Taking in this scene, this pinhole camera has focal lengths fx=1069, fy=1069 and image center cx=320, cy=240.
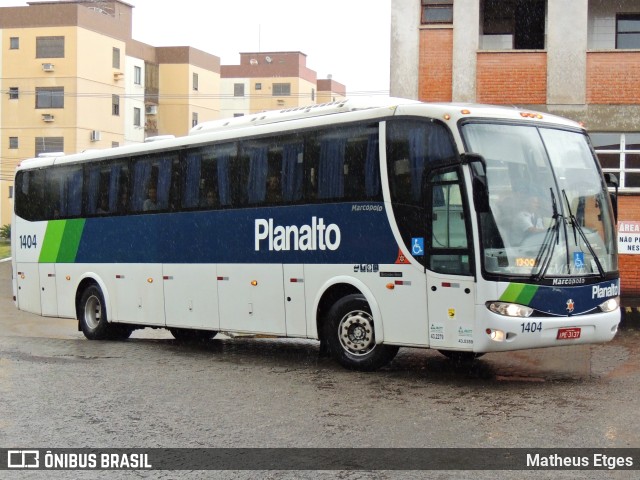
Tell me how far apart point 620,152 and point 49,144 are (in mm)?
55295

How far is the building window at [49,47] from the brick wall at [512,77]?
5363 cm

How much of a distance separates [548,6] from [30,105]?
55.9 metres

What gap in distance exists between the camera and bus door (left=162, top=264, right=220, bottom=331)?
15664 mm

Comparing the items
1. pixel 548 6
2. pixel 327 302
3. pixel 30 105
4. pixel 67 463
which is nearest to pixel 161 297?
pixel 327 302

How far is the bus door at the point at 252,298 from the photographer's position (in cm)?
1441

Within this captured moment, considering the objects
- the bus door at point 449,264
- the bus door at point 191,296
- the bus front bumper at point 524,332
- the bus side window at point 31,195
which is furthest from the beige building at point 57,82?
the bus front bumper at point 524,332

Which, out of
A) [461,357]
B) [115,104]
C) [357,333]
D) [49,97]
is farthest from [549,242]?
[115,104]

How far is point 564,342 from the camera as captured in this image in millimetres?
A: 11805

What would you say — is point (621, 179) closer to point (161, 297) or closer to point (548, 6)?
point (548, 6)

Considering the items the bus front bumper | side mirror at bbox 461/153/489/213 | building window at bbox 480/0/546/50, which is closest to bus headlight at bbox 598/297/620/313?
the bus front bumper

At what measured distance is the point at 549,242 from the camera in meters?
11.8

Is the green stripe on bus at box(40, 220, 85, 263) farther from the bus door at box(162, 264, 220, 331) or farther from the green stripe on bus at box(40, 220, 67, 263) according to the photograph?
the bus door at box(162, 264, 220, 331)

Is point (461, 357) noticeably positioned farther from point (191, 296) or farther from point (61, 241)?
point (61, 241)

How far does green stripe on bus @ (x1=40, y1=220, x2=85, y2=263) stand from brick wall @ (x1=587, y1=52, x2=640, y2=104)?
11.2 meters
